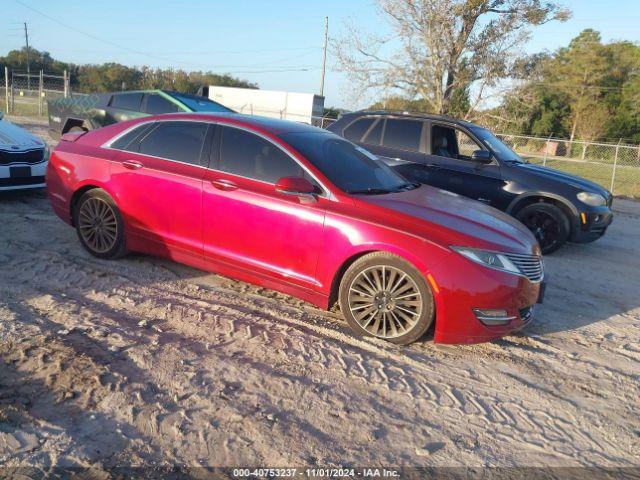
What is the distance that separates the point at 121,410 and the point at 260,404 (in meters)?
0.78

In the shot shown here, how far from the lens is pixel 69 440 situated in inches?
102

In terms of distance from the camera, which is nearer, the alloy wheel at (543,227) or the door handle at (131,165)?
the door handle at (131,165)

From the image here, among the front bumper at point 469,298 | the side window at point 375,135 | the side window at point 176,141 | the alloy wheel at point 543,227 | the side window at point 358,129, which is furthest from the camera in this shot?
the side window at point 358,129

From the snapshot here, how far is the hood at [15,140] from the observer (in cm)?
688

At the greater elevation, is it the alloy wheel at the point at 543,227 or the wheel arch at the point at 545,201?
the wheel arch at the point at 545,201

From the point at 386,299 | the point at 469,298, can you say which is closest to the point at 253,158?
the point at 386,299

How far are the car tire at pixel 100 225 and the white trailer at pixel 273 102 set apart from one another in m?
19.4

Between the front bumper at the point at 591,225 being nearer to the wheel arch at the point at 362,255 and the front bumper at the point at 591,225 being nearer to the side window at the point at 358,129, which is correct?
the side window at the point at 358,129

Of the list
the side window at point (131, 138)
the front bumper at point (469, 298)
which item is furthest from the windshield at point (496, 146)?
the side window at point (131, 138)

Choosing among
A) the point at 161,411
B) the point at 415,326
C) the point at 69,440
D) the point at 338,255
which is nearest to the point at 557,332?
the point at 415,326

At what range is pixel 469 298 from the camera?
3.68m

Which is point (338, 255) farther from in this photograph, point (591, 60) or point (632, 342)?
point (591, 60)

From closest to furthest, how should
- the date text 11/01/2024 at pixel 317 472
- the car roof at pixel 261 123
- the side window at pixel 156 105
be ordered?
the date text 11/01/2024 at pixel 317 472 → the car roof at pixel 261 123 → the side window at pixel 156 105

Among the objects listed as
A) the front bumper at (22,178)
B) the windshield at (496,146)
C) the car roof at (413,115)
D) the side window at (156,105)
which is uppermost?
the car roof at (413,115)
